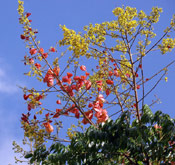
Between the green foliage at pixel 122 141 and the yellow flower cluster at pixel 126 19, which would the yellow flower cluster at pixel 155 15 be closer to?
the yellow flower cluster at pixel 126 19

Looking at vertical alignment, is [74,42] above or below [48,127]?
above

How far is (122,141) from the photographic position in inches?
166

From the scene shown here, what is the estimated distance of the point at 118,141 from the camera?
14.0 feet

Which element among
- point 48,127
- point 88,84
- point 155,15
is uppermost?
point 155,15

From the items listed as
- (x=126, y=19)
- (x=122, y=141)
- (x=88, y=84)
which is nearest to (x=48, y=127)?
(x=88, y=84)

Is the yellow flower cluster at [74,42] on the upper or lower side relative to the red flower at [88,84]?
upper

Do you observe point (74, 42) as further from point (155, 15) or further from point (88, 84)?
point (155, 15)

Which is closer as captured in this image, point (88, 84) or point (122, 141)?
point (122, 141)

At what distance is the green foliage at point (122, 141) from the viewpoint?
4.27 meters

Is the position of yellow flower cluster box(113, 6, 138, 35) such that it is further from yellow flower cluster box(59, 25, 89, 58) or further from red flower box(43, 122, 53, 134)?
red flower box(43, 122, 53, 134)

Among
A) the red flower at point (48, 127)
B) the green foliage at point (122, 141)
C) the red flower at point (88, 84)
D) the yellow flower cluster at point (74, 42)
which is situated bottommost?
the green foliage at point (122, 141)

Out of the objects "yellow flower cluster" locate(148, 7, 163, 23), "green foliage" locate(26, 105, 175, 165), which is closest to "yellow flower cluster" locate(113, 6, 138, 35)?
"yellow flower cluster" locate(148, 7, 163, 23)

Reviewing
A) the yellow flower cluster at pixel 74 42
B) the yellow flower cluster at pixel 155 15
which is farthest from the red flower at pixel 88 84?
the yellow flower cluster at pixel 155 15

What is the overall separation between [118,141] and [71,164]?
77 cm
